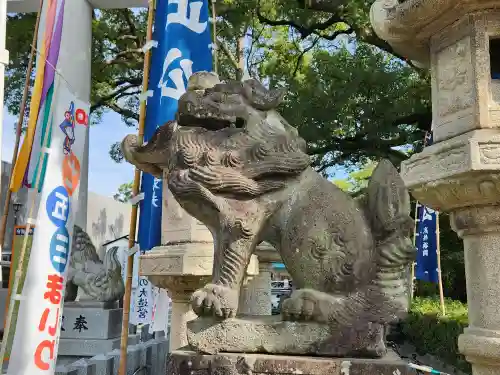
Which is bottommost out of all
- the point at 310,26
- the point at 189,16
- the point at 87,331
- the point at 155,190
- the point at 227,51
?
the point at 87,331

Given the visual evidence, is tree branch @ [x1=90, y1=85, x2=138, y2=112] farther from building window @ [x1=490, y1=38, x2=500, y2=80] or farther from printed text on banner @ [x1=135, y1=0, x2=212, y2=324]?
building window @ [x1=490, y1=38, x2=500, y2=80]

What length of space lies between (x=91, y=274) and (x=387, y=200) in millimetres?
5462

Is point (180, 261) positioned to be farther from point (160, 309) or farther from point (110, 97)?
point (110, 97)

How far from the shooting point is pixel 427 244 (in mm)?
7957

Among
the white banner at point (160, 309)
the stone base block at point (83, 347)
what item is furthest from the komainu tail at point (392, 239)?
the stone base block at point (83, 347)

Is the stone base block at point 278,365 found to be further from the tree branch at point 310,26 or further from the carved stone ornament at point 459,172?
the tree branch at point 310,26

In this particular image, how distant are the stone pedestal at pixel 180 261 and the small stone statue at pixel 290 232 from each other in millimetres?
1425

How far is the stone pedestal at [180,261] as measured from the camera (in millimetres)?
3188

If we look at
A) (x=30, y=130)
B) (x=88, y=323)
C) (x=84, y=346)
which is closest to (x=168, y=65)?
(x=30, y=130)

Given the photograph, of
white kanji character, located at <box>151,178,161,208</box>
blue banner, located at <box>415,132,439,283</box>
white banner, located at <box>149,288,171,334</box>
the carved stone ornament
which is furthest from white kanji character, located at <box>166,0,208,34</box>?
blue banner, located at <box>415,132,439,283</box>

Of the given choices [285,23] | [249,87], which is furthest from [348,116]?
[249,87]

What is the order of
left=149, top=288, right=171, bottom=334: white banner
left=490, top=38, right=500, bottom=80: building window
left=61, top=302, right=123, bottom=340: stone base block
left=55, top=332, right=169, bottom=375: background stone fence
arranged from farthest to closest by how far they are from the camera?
left=61, top=302, right=123, bottom=340: stone base block → left=149, top=288, right=171, bottom=334: white banner → left=55, top=332, right=169, bottom=375: background stone fence → left=490, top=38, right=500, bottom=80: building window

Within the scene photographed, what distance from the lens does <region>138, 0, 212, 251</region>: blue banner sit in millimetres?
3676

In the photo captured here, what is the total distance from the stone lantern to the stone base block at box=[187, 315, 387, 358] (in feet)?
5.40
